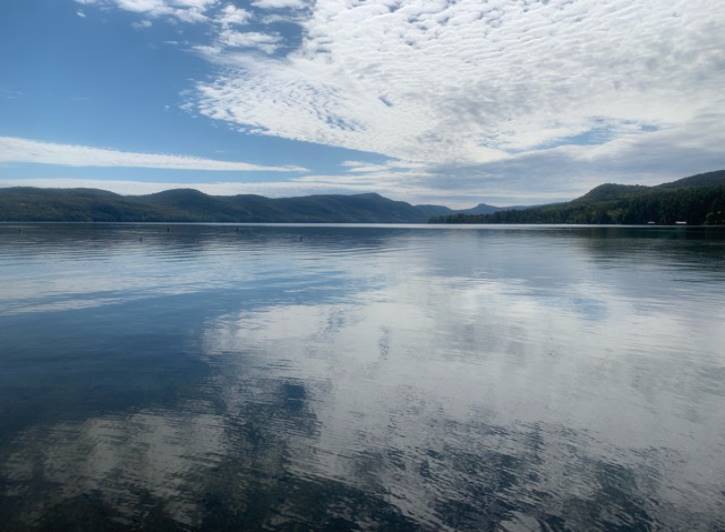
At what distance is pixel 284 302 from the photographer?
25984mm

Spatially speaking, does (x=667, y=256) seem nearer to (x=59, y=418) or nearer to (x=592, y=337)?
(x=592, y=337)

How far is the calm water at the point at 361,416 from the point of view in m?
7.73

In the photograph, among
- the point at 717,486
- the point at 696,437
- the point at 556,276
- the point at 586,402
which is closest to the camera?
the point at 717,486

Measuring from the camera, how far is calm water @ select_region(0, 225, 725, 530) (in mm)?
7734

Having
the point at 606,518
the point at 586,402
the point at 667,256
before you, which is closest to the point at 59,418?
the point at 606,518

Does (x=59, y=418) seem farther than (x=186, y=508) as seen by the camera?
Yes

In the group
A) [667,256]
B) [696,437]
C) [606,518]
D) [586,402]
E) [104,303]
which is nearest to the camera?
[606,518]

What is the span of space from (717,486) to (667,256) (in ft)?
179

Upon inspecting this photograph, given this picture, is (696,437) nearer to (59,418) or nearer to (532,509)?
(532,509)

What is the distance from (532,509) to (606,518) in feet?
3.60

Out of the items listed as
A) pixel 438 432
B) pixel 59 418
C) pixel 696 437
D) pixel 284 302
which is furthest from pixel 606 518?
pixel 284 302

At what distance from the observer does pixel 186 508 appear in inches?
299

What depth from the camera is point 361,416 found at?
11.2 m

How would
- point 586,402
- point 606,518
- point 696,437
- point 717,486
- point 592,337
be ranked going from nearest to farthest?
point 606,518 < point 717,486 < point 696,437 < point 586,402 < point 592,337
